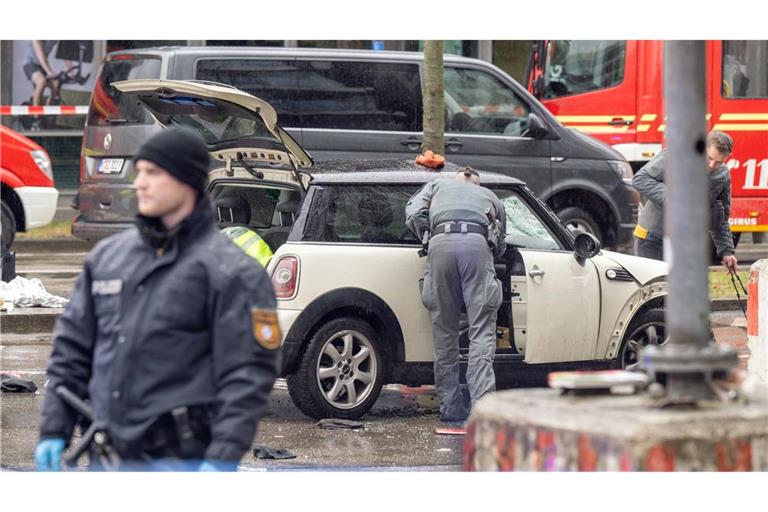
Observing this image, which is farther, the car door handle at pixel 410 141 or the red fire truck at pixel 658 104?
the red fire truck at pixel 658 104

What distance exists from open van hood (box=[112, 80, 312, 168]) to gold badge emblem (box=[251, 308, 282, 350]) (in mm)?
4240

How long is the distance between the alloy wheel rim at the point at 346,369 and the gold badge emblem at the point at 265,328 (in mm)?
4358

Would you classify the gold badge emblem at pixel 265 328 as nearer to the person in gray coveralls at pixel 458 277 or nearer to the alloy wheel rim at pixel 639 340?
the person in gray coveralls at pixel 458 277

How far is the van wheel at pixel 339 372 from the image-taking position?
8305mm

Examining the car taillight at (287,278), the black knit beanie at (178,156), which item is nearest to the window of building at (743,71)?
the car taillight at (287,278)

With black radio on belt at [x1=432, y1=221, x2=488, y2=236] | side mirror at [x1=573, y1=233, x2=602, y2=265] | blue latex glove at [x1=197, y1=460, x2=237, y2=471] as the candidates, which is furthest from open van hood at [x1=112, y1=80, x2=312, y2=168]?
blue latex glove at [x1=197, y1=460, x2=237, y2=471]

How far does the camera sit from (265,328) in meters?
3.94

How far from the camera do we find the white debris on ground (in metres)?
12.3

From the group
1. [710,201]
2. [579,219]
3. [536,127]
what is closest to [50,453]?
[710,201]

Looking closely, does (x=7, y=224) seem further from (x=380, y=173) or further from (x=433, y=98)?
(x=380, y=173)

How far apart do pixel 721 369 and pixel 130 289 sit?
1608 millimetres

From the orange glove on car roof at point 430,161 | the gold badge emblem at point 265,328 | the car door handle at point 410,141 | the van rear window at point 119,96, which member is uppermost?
the van rear window at point 119,96

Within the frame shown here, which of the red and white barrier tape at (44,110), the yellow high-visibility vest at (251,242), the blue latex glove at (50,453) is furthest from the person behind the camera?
the red and white barrier tape at (44,110)

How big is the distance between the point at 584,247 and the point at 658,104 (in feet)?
22.0
